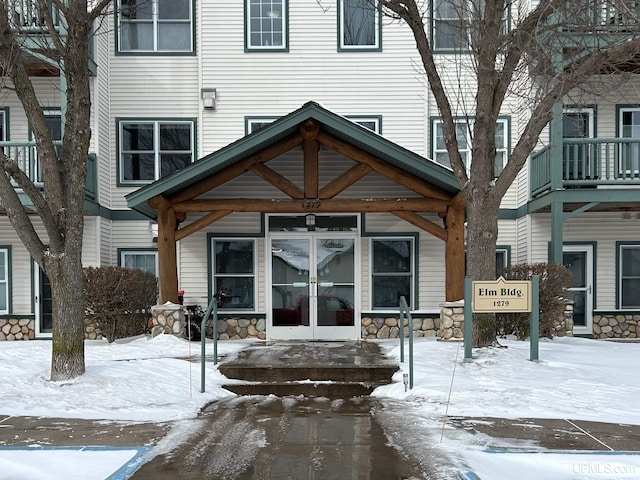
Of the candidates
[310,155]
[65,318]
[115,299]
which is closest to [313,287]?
[310,155]

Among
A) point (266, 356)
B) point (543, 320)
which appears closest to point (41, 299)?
point (266, 356)

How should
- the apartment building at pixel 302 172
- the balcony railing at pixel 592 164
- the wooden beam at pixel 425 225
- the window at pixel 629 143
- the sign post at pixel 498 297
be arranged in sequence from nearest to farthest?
the sign post at pixel 498 297
the wooden beam at pixel 425 225
the balcony railing at pixel 592 164
the window at pixel 629 143
the apartment building at pixel 302 172

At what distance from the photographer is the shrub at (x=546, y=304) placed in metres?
11.4

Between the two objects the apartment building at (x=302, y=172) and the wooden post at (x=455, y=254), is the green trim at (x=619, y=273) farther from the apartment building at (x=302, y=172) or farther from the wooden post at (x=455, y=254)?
the wooden post at (x=455, y=254)

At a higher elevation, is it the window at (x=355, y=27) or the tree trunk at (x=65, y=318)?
the window at (x=355, y=27)

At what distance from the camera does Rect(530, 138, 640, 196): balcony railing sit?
12.7m

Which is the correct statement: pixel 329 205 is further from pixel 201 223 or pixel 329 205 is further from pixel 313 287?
pixel 201 223

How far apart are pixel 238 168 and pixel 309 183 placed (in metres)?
1.40

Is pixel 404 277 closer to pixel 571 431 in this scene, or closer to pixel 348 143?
pixel 348 143

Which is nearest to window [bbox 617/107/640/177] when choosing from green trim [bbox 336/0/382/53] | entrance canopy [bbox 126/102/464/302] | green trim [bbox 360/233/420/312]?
entrance canopy [bbox 126/102/464/302]

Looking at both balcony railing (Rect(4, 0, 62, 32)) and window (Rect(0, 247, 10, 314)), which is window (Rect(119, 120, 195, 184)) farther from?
window (Rect(0, 247, 10, 314))

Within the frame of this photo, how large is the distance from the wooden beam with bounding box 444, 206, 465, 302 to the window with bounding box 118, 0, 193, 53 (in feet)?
24.6

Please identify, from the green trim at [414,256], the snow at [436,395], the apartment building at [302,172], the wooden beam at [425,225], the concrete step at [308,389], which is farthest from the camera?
the green trim at [414,256]

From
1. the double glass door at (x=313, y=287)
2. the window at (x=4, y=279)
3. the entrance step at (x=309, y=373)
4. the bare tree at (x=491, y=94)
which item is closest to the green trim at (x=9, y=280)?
the window at (x=4, y=279)
